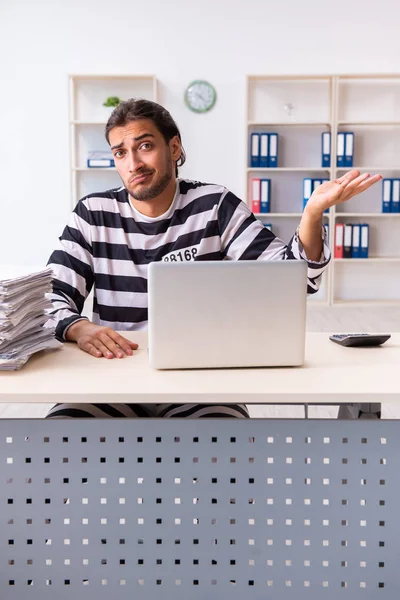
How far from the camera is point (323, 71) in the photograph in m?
5.77

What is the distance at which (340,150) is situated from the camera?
18.8 feet

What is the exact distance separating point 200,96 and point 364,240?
1.84 metres

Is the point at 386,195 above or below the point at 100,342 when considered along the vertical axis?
above

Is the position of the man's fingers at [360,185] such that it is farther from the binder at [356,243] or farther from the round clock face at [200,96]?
the round clock face at [200,96]

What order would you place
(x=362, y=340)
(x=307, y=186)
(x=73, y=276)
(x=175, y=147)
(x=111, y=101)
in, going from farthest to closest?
(x=307, y=186) < (x=111, y=101) < (x=175, y=147) < (x=73, y=276) < (x=362, y=340)

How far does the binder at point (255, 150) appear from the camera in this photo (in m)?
5.67

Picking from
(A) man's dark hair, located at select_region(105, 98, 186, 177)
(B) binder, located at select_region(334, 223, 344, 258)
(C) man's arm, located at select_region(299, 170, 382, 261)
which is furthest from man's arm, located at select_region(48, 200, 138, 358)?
(B) binder, located at select_region(334, 223, 344, 258)

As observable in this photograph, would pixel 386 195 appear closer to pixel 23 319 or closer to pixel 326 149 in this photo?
pixel 326 149

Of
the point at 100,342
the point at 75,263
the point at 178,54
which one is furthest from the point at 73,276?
the point at 178,54

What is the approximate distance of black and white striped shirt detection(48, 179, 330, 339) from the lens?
1947 millimetres

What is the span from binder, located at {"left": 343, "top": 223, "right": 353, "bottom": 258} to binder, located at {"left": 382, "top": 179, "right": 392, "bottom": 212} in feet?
1.15
